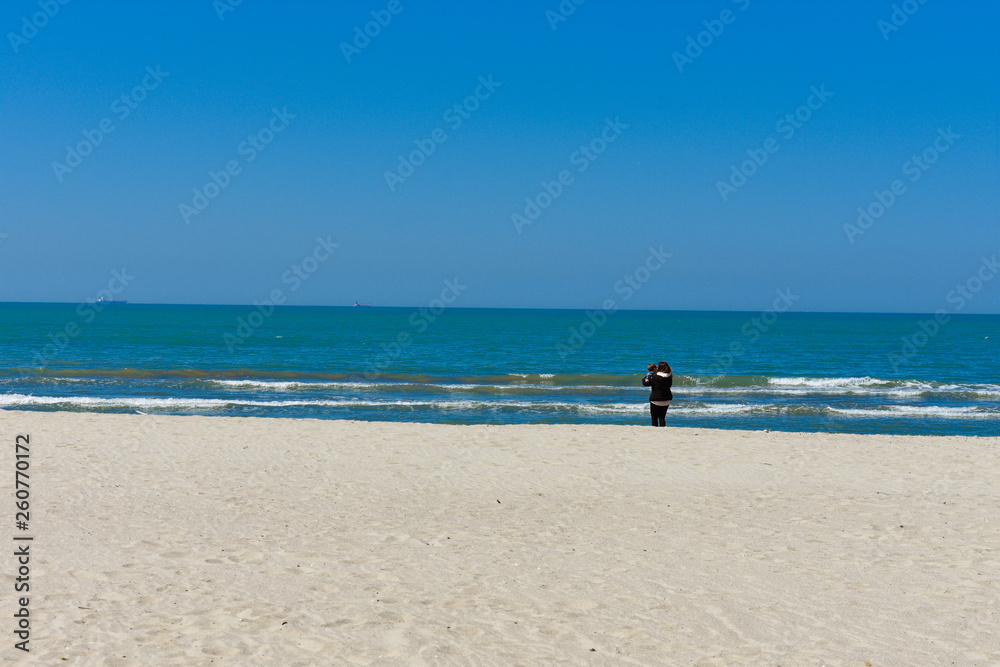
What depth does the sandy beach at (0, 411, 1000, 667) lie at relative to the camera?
5.83 metres

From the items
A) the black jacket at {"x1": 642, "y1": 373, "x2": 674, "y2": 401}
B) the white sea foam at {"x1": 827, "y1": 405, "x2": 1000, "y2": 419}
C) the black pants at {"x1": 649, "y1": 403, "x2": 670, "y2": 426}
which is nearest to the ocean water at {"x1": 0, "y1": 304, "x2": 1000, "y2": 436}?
the white sea foam at {"x1": 827, "y1": 405, "x2": 1000, "y2": 419}

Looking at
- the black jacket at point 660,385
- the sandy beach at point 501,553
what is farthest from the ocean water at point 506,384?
the sandy beach at point 501,553

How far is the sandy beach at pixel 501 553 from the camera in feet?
19.1

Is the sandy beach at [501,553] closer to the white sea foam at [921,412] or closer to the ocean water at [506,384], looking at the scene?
the ocean water at [506,384]

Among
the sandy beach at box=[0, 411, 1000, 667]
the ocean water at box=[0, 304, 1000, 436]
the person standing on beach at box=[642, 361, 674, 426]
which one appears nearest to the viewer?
the sandy beach at box=[0, 411, 1000, 667]

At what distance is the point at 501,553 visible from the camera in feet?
27.2

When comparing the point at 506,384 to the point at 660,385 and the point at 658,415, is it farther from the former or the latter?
the point at 660,385

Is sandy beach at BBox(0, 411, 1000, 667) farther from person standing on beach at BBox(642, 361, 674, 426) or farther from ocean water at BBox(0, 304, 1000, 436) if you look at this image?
ocean water at BBox(0, 304, 1000, 436)

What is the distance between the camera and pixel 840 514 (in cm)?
1029

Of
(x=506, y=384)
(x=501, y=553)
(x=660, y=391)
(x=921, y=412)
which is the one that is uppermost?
(x=506, y=384)

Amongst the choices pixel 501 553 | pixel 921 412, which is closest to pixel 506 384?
pixel 921 412

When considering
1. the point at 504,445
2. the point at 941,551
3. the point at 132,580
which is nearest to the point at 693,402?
the point at 504,445

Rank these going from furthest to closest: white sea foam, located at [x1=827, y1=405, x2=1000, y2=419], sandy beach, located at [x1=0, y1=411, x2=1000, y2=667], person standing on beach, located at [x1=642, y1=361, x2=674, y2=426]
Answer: white sea foam, located at [x1=827, y1=405, x2=1000, y2=419]
person standing on beach, located at [x1=642, y1=361, x2=674, y2=426]
sandy beach, located at [x1=0, y1=411, x2=1000, y2=667]

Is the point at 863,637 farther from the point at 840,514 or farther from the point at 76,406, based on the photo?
the point at 76,406
